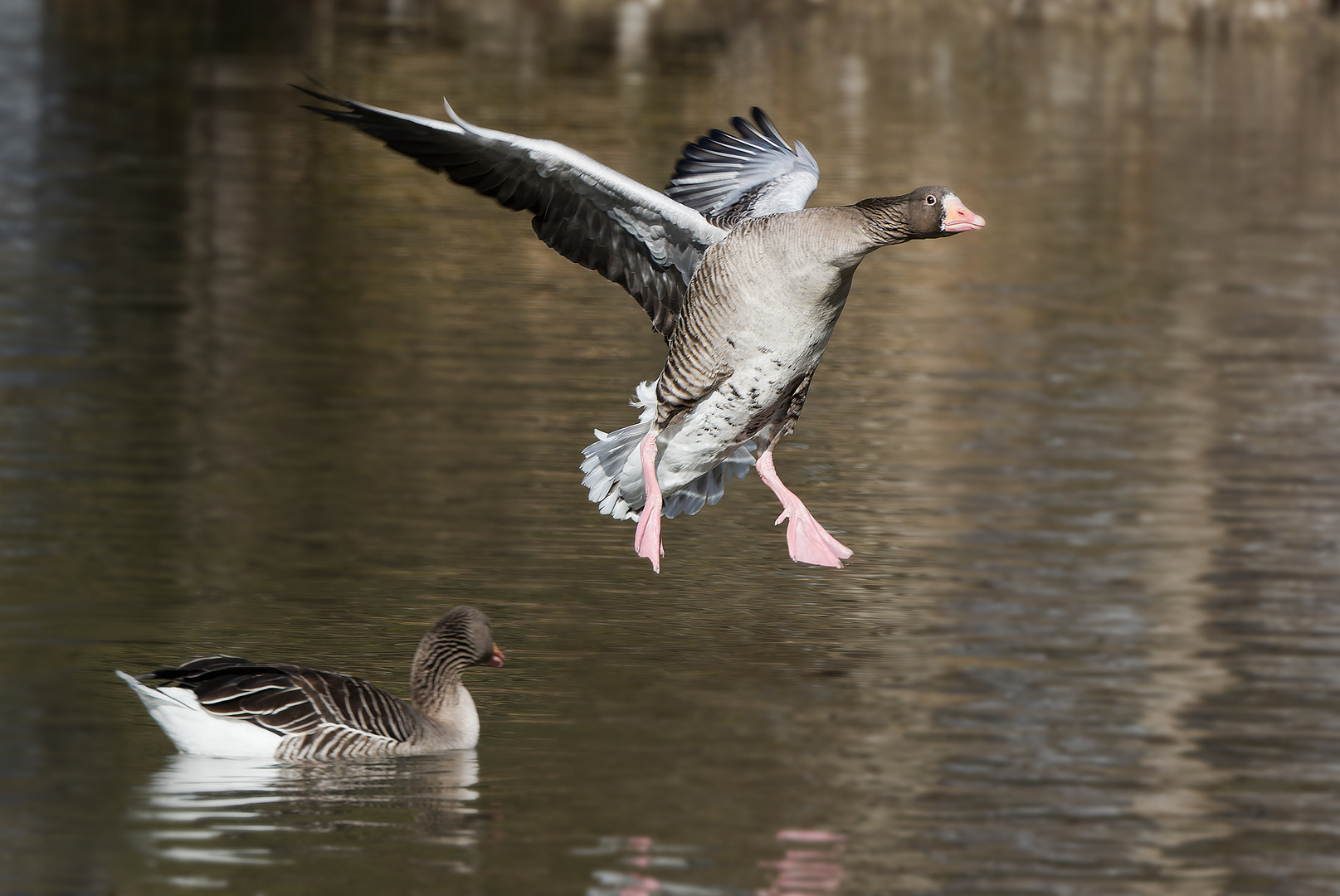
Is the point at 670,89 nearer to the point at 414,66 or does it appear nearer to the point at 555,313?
the point at 414,66

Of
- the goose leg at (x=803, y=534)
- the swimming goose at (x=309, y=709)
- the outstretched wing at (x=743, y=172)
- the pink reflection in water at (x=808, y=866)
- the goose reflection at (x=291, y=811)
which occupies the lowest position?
the pink reflection in water at (x=808, y=866)

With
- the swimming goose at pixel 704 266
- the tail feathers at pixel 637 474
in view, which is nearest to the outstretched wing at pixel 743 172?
the swimming goose at pixel 704 266

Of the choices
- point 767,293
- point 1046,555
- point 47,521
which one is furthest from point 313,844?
point 1046,555

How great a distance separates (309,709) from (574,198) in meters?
3.04

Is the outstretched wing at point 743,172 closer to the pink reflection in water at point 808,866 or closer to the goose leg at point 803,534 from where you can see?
the goose leg at point 803,534

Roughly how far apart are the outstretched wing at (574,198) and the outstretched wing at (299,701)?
2.54 metres

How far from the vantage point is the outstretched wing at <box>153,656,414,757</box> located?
9.28m

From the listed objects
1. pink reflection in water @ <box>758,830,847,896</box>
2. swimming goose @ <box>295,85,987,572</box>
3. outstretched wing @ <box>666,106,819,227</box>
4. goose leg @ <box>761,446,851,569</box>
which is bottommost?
pink reflection in water @ <box>758,830,847,896</box>

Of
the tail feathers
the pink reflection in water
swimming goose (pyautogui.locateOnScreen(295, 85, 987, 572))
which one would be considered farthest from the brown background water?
swimming goose (pyautogui.locateOnScreen(295, 85, 987, 572))

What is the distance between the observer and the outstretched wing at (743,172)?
1161 cm

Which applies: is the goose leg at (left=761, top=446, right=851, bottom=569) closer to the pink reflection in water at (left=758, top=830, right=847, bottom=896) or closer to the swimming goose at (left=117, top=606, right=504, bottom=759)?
the swimming goose at (left=117, top=606, right=504, bottom=759)

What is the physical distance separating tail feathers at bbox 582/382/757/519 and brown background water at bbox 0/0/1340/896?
0.74m

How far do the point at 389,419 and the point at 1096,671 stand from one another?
738 cm

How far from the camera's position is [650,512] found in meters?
10.8
